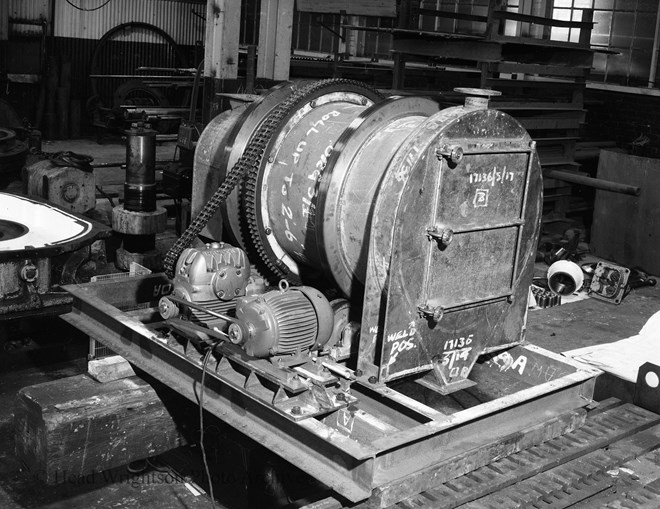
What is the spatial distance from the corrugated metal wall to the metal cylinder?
825 centimetres

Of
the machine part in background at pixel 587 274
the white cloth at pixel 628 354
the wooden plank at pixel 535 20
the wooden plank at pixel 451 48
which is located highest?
the wooden plank at pixel 535 20

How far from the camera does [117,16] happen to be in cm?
1457

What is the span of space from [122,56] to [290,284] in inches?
467

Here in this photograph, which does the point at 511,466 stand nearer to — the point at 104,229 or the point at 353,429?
the point at 353,429

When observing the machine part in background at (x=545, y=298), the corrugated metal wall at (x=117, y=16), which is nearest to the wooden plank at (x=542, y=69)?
the machine part in background at (x=545, y=298)

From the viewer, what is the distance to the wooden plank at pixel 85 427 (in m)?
2.71

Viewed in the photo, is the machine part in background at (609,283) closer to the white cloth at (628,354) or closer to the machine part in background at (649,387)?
the white cloth at (628,354)

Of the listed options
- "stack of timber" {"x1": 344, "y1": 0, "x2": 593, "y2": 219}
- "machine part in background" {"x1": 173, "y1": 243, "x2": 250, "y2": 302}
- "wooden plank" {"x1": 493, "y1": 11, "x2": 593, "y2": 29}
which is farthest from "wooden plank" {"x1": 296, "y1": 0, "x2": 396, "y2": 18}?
"machine part in background" {"x1": 173, "y1": 243, "x2": 250, "y2": 302}

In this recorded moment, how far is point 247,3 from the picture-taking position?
16656mm

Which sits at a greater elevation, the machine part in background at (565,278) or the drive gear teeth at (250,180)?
the drive gear teeth at (250,180)

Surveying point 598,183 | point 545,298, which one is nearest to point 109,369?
→ point 545,298

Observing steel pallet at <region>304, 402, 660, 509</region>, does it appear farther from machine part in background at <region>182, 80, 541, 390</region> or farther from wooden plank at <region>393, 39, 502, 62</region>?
wooden plank at <region>393, 39, 502, 62</region>

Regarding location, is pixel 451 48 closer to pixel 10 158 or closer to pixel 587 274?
pixel 587 274

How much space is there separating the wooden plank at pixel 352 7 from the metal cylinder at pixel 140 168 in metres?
2.95
